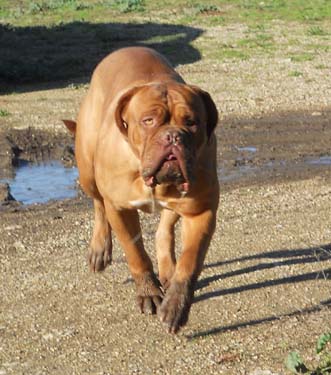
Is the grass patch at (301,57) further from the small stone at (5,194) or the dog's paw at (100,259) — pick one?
the dog's paw at (100,259)

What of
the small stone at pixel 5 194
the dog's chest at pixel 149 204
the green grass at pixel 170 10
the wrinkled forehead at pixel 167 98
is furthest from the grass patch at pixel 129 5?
the wrinkled forehead at pixel 167 98

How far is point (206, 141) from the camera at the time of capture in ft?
20.7

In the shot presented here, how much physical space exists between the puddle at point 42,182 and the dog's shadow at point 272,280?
3.29 m

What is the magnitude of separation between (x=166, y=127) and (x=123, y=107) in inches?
17.7

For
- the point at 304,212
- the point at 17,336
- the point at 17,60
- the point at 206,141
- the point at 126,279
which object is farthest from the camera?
the point at 17,60

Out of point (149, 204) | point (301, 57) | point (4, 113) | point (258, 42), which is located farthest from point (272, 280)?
point (258, 42)

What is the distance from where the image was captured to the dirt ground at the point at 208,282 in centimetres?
652

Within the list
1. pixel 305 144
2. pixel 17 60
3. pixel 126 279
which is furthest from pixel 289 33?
pixel 126 279

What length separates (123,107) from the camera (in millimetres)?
6320

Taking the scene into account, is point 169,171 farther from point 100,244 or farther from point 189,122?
point 100,244

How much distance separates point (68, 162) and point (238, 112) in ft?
12.8

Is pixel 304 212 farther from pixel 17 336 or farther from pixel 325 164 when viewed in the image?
pixel 17 336

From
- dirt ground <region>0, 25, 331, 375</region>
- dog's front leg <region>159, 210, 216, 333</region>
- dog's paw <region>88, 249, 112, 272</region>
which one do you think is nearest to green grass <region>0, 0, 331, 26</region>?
dirt ground <region>0, 25, 331, 375</region>

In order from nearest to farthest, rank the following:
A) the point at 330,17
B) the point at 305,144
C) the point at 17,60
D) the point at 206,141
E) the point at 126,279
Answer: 1. the point at 206,141
2. the point at 126,279
3. the point at 305,144
4. the point at 17,60
5. the point at 330,17
